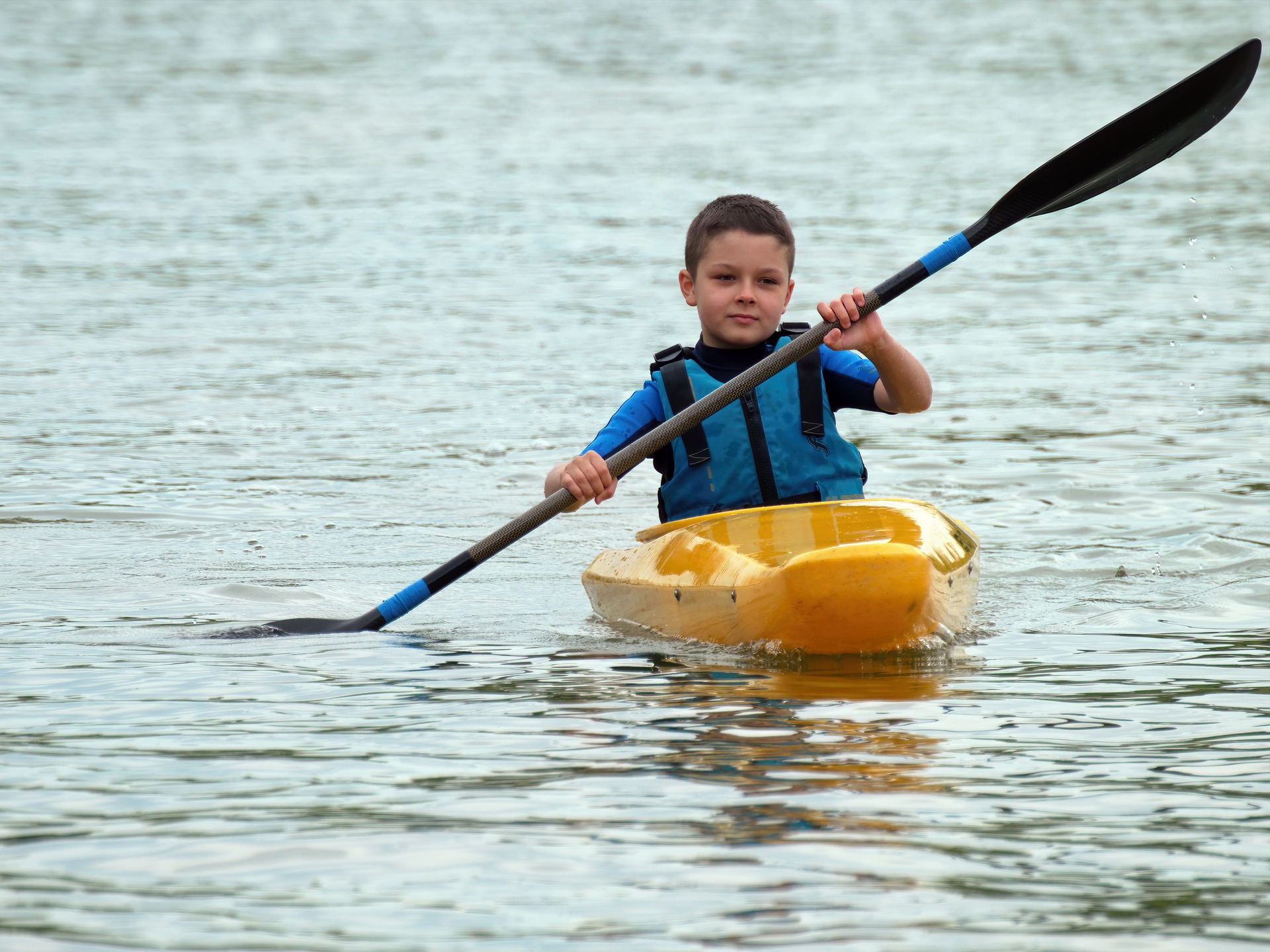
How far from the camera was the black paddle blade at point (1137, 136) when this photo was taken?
15.9ft

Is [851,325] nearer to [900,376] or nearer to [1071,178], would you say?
[900,376]

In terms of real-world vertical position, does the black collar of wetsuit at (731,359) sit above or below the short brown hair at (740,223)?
below

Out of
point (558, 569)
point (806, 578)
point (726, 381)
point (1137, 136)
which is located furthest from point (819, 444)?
point (558, 569)

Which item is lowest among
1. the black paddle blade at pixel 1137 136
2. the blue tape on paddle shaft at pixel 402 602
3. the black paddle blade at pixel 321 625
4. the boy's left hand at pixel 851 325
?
A: the black paddle blade at pixel 321 625

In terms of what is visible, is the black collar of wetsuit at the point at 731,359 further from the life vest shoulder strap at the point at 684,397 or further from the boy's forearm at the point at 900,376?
the boy's forearm at the point at 900,376

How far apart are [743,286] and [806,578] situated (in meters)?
1.07

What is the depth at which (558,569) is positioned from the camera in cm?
609

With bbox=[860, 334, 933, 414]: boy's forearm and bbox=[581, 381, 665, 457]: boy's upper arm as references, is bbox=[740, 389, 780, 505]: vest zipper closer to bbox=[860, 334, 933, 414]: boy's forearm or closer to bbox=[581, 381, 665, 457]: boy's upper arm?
bbox=[581, 381, 665, 457]: boy's upper arm

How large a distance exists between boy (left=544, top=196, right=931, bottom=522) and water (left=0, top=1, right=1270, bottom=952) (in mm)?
570

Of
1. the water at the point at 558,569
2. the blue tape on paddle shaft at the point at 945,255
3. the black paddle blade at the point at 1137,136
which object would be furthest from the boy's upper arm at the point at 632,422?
the black paddle blade at the point at 1137,136

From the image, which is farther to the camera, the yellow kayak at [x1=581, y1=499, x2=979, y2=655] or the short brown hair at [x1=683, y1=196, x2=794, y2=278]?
the short brown hair at [x1=683, y1=196, x2=794, y2=278]

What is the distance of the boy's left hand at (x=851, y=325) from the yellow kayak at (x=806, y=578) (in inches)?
18.0

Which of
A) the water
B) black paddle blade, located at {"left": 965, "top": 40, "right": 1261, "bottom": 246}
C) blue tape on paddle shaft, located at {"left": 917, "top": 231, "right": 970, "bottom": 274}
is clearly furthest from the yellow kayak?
black paddle blade, located at {"left": 965, "top": 40, "right": 1261, "bottom": 246}

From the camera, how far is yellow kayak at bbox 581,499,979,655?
4.15 m
